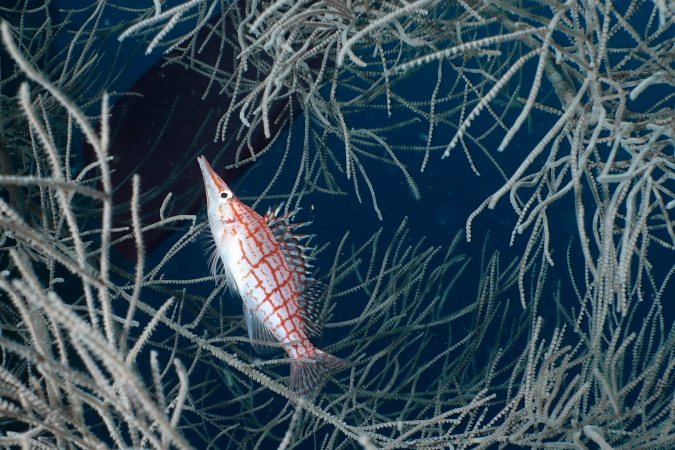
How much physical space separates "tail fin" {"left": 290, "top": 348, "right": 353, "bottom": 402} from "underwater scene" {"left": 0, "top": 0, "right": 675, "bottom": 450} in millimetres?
15

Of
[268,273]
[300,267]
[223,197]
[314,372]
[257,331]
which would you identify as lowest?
[314,372]

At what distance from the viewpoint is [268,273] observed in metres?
2.88

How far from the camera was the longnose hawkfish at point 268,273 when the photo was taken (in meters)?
2.87

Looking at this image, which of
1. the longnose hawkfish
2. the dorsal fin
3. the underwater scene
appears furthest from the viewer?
the dorsal fin

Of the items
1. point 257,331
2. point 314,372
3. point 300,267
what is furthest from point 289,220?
point 314,372

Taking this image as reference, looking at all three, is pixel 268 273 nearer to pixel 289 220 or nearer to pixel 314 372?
pixel 314 372

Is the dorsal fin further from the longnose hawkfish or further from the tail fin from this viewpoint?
the tail fin

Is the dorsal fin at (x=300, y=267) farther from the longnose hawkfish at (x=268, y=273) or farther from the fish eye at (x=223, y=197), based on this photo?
the fish eye at (x=223, y=197)

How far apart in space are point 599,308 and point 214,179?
233 centimetres

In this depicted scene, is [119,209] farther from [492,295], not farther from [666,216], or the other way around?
[666,216]

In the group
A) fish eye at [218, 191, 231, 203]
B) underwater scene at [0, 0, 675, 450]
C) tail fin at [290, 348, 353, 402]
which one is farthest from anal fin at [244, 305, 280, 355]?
fish eye at [218, 191, 231, 203]

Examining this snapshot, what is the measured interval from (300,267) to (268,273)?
0.86 feet

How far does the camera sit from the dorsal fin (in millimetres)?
3000

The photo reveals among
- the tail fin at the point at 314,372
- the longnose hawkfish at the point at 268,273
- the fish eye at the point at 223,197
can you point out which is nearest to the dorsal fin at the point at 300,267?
the longnose hawkfish at the point at 268,273
